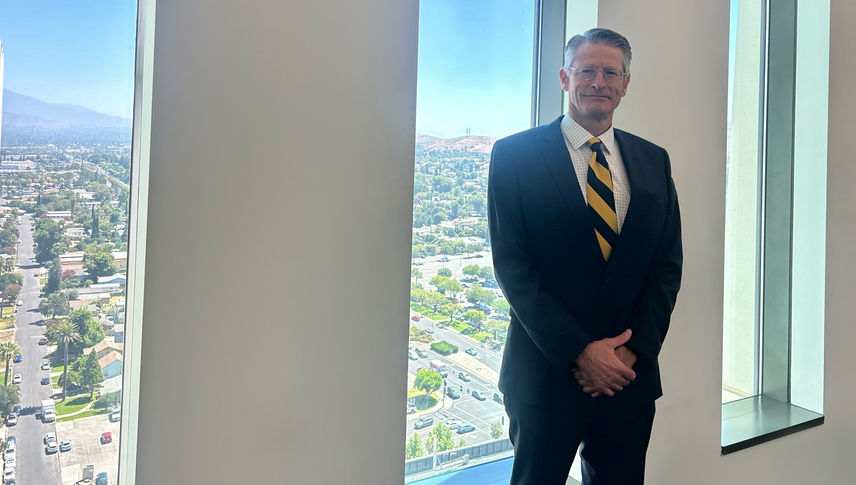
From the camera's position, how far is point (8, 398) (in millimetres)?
1201

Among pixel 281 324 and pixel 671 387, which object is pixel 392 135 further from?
pixel 671 387

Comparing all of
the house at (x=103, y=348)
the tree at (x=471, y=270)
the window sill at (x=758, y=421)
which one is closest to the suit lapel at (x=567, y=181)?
the tree at (x=471, y=270)

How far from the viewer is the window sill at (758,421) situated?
2355 millimetres

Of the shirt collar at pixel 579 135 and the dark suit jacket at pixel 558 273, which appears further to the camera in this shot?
the shirt collar at pixel 579 135

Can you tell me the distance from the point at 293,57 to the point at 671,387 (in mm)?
1715

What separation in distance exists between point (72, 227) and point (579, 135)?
1.23 m

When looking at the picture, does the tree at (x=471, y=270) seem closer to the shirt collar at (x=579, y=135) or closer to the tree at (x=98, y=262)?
the shirt collar at (x=579, y=135)

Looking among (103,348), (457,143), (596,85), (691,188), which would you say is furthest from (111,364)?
(691,188)

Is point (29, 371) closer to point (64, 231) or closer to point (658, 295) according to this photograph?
point (64, 231)

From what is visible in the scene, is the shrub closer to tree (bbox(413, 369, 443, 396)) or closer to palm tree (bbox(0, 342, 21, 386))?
tree (bbox(413, 369, 443, 396))

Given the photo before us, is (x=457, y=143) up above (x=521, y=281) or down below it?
above

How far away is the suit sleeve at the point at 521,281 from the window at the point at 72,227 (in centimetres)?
82

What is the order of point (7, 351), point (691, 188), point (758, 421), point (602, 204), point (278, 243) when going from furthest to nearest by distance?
point (758, 421)
point (691, 188)
point (602, 204)
point (278, 243)
point (7, 351)

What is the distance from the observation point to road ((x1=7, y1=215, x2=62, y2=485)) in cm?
120
